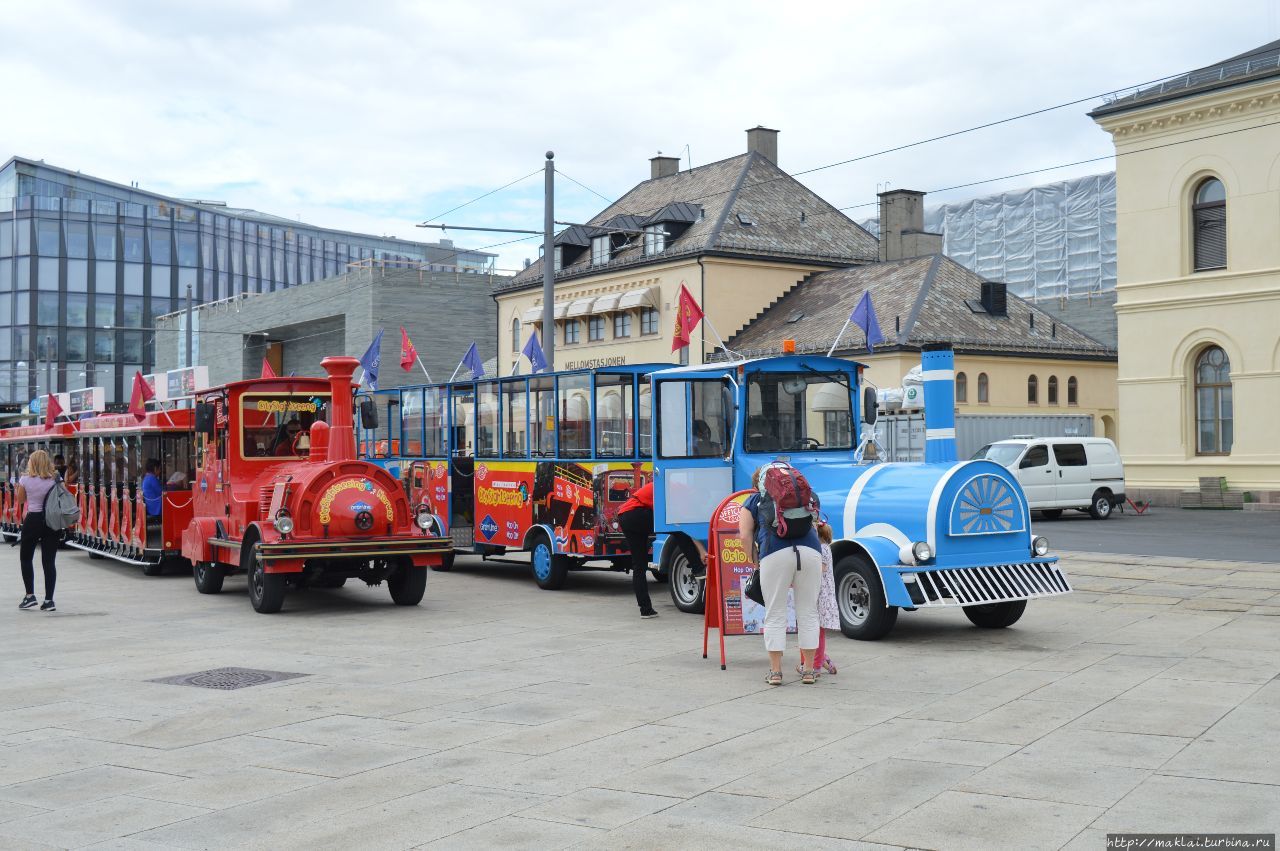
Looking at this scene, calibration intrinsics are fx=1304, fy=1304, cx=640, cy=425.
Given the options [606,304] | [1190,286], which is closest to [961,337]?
[1190,286]

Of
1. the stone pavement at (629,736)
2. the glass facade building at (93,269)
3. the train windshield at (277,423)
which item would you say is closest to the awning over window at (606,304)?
the train windshield at (277,423)

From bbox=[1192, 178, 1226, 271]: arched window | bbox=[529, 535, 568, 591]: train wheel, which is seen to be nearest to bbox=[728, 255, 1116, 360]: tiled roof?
bbox=[1192, 178, 1226, 271]: arched window

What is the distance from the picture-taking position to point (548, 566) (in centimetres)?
1802

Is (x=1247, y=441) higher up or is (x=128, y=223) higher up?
(x=128, y=223)

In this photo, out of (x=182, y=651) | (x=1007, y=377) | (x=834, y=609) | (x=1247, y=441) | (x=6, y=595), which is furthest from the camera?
(x=1007, y=377)

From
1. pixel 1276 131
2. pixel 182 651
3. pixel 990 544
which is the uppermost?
pixel 1276 131

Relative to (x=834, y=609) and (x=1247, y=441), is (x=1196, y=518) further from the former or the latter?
(x=834, y=609)

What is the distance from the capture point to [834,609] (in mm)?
10844

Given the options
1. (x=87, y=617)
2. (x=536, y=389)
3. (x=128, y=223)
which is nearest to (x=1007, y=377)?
(x=536, y=389)

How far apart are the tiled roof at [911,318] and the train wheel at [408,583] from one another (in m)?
25.7

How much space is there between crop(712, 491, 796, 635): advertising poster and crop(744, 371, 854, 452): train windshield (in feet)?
8.78

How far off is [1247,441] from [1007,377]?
407 inches

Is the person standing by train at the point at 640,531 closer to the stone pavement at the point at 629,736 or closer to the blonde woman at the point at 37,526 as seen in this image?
the stone pavement at the point at 629,736

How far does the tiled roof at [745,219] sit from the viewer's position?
156 ft
